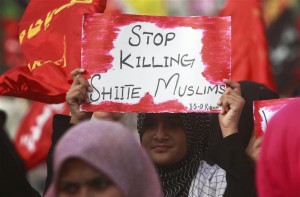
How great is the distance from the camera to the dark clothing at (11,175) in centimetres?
446

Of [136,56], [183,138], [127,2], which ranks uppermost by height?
[127,2]

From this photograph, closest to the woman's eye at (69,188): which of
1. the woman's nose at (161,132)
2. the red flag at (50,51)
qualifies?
the woman's nose at (161,132)

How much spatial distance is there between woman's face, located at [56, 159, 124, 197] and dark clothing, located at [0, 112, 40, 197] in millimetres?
798

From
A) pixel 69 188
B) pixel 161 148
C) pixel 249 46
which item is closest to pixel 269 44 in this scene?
pixel 249 46

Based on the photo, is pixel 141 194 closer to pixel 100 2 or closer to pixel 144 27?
pixel 144 27

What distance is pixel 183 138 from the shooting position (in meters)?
5.04

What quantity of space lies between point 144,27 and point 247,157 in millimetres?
786

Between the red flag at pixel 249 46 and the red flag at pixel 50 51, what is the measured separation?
5.83ft

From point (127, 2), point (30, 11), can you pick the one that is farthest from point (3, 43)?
point (30, 11)

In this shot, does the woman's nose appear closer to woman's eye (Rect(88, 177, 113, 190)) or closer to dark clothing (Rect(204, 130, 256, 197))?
dark clothing (Rect(204, 130, 256, 197))

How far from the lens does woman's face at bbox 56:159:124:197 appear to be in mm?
3650

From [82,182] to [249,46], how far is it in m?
3.70

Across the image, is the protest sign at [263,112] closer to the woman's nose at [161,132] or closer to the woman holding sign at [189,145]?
the woman holding sign at [189,145]

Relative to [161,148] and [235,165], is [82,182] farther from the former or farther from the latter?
[161,148]
